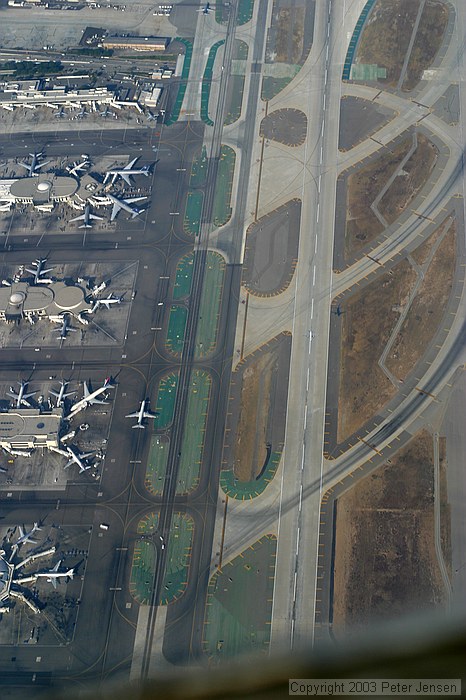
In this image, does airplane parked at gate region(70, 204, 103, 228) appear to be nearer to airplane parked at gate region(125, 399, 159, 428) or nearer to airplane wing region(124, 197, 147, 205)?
airplane wing region(124, 197, 147, 205)

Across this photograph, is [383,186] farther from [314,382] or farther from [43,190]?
[43,190]

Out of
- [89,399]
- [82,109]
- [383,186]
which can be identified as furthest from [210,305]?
[82,109]

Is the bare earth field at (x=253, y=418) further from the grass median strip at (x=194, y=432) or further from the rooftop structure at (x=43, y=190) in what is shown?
the rooftop structure at (x=43, y=190)

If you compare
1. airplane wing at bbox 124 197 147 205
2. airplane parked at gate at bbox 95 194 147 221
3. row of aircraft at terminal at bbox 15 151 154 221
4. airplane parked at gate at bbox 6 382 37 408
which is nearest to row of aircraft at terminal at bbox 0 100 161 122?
row of aircraft at terminal at bbox 15 151 154 221

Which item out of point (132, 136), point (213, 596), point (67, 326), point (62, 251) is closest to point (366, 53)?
point (132, 136)

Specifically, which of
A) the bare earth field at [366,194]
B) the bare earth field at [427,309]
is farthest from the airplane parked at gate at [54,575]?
the bare earth field at [366,194]

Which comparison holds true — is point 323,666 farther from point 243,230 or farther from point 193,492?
point 243,230
